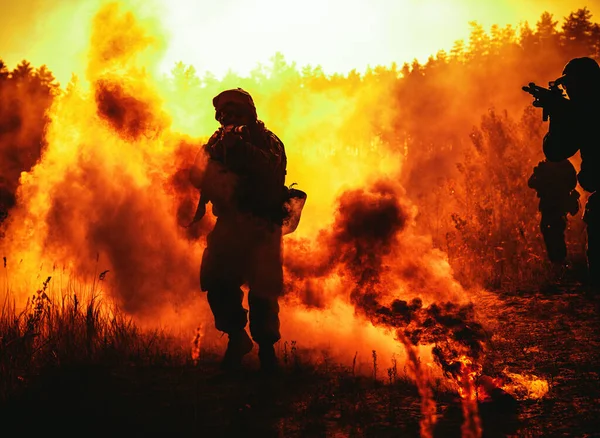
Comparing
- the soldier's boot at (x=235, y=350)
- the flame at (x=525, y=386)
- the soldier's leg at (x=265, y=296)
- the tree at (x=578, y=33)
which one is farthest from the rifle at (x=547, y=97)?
the tree at (x=578, y=33)

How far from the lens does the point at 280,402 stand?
11.3ft

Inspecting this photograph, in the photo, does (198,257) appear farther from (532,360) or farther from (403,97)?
(403,97)

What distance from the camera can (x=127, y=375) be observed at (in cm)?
391

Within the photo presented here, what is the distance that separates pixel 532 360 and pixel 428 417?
170 centimetres

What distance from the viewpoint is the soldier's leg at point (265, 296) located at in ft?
13.4

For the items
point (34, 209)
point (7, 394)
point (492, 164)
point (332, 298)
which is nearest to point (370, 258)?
point (332, 298)

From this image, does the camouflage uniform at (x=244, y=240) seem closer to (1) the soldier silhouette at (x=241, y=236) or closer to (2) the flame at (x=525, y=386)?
(1) the soldier silhouette at (x=241, y=236)

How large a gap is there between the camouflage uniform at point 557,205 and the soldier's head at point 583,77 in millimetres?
4397

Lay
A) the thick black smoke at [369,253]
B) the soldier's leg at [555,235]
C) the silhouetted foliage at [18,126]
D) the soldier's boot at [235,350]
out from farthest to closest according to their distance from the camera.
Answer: the silhouetted foliage at [18,126] → the soldier's leg at [555,235] → the thick black smoke at [369,253] → the soldier's boot at [235,350]

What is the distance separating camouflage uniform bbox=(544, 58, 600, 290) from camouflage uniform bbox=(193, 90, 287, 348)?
8.12 feet

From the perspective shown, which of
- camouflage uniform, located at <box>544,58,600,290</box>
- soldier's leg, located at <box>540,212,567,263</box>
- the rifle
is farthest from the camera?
soldier's leg, located at <box>540,212,567,263</box>

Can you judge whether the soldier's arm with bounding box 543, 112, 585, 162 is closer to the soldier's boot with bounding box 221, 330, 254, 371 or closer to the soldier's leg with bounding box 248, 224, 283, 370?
the soldier's leg with bounding box 248, 224, 283, 370

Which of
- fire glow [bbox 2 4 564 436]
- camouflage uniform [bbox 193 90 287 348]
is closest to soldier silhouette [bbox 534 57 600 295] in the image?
fire glow [bbox 2 4 564 436]

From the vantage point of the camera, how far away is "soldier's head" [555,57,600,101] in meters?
3.58
